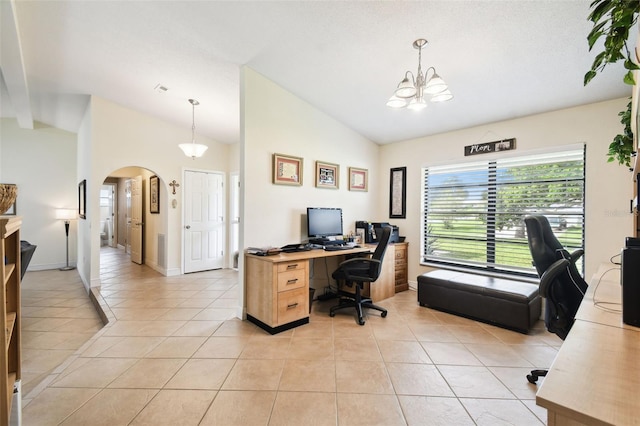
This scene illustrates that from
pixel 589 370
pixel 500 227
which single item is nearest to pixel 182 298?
pixel 589 370

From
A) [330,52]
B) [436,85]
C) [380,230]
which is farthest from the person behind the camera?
[380,230]

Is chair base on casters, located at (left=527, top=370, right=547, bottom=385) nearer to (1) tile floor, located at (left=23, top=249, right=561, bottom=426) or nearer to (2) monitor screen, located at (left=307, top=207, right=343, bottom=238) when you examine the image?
(1) tile floor, located at (left=23, top=249, right=561, bottom=426)

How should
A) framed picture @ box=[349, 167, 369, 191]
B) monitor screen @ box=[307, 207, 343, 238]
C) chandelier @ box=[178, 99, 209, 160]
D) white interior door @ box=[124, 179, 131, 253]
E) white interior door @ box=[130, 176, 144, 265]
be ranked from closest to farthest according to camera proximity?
monitor screen @ box=[307, 207, 343, 238] < chandelier @ box=[178, 99, 209, 160] < framed picture @ box=[349, 167, 369, 191] < white interior door @ box=[130, 176, 144, 265] < white interior door @ box=[124, 179, 131, 253]

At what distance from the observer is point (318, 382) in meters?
1.97

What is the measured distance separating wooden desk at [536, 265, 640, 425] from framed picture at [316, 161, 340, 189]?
304 cm

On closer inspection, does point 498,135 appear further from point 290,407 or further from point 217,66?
point 290,407

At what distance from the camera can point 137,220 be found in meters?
6.40

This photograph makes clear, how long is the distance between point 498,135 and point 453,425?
3.28 m

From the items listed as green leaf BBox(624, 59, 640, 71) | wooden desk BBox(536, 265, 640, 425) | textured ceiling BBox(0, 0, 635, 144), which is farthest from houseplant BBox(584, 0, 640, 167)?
textured ceiling BBox(0, 0, 635, 144)

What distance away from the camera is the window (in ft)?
10.1

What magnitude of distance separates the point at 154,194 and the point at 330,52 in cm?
469

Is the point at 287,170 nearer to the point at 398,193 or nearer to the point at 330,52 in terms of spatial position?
the point at 330,52

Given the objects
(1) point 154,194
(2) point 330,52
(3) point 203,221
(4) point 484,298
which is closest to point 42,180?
(1) point 154,194

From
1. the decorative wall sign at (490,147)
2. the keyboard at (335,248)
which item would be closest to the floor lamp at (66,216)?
the keyboard at (335,248)
